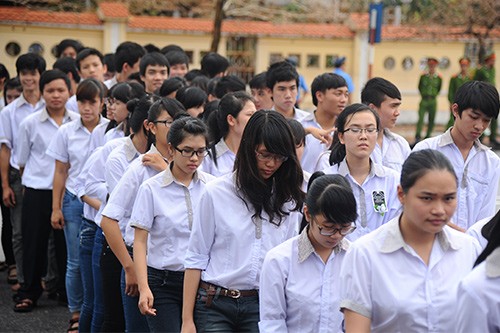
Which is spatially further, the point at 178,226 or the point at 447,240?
the point at 178,226

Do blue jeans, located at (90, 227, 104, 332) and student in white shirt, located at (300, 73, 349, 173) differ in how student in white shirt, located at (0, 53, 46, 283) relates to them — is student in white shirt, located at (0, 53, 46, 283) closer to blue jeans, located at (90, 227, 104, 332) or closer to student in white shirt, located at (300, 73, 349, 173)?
blue jeans, located at (90, 227, 104, 332)

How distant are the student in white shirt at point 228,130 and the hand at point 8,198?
11.2ft

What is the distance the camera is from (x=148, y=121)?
6.23 meters

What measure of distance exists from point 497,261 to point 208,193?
205 centimetres

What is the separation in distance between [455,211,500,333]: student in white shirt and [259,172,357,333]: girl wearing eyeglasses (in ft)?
3.55

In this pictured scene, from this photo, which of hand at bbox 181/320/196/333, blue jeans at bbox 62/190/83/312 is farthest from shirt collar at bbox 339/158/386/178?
blue jeans at bbox 62/190/83/312

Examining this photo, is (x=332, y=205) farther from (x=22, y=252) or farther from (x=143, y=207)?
(x=22, y=252)

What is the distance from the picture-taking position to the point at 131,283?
572 centimetres

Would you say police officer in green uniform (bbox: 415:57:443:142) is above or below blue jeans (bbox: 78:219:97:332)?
below

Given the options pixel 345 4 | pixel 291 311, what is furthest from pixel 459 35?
pixel 291 311

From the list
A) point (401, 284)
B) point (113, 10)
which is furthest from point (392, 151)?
point (113, 10)

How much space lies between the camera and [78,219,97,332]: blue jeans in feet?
22.6

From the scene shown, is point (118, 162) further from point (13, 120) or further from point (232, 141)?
point (13, 120)

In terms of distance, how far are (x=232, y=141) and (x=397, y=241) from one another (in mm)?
2894
